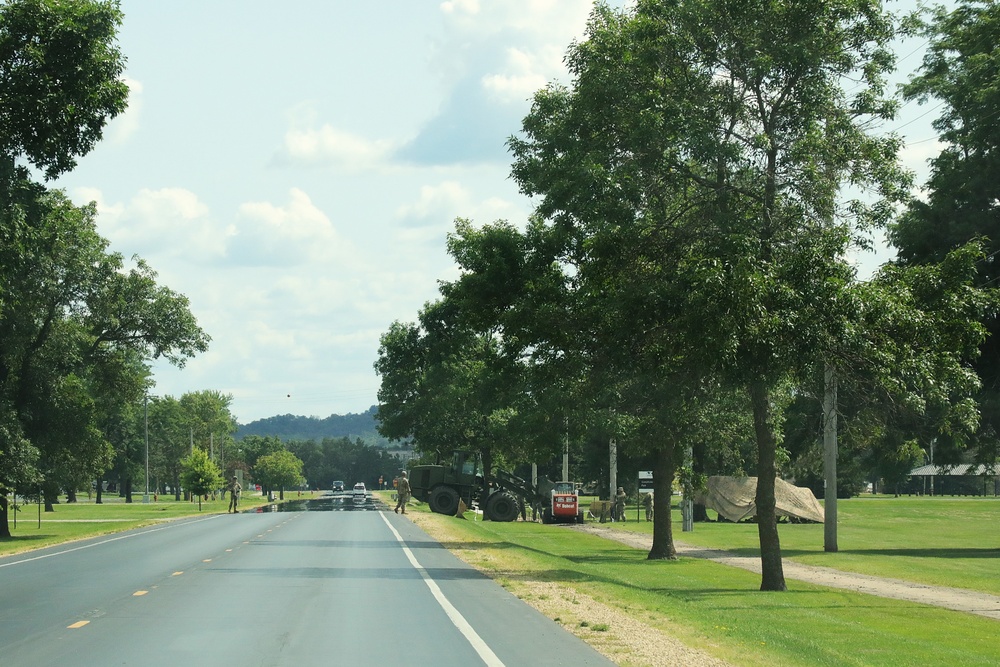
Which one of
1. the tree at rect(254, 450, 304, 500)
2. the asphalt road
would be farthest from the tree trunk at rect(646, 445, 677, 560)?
the tree at rect(254, 450, 304, 500)

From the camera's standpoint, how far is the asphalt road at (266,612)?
11.5 metres

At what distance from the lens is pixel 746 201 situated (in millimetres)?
22391

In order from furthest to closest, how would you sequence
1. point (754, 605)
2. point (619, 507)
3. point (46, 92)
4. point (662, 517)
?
point (619, 507) → point (662, 517) → point (46, 92) → point (754, 605)

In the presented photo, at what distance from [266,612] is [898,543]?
3289cm

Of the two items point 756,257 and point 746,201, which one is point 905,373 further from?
point 746,201

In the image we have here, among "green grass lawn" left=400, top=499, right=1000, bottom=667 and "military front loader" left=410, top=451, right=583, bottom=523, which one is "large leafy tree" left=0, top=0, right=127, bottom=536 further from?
"military front loader" left=410, top=451, right=583, bottom=523

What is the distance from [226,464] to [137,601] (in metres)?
143

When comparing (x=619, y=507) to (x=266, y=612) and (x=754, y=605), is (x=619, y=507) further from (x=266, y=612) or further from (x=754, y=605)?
(x=266, y=612)

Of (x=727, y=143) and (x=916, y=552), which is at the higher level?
(x=727, y=143)

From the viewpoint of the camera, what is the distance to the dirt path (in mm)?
21625

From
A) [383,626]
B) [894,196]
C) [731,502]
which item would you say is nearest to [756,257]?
[894,196]

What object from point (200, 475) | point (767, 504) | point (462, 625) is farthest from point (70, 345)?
point (200, 475)

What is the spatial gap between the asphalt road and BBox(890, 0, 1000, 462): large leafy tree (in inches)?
730

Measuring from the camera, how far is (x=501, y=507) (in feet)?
176
